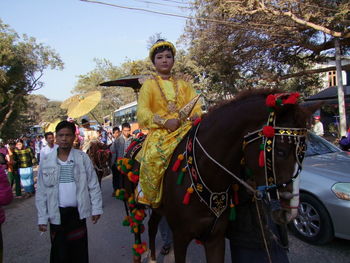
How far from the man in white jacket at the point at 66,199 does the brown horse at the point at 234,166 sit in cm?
86

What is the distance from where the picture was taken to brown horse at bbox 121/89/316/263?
1684mm

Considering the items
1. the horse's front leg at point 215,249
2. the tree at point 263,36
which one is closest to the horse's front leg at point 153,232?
the horse's front leg at point 215,249

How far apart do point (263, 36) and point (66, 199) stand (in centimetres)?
1320

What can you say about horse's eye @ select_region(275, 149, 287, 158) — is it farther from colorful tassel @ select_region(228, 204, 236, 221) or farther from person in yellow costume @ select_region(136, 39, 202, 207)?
person in yellow costume @ select_region(136, 39, 202, 207)

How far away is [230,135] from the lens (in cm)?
201

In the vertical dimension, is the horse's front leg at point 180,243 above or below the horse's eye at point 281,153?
below

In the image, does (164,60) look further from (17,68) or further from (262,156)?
(17,68)

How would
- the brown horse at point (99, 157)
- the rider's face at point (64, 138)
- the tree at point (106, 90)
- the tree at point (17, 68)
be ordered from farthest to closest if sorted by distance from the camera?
the tree at point (106, 90), the tree at point (17, 68), the brown horse at point (99, 157), the rider's face at point (64, 138)

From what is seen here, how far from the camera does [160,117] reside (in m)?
2.69

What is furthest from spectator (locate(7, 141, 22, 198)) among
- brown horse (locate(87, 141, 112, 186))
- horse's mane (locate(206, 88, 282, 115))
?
horse's mane (locate(206, 88, 282, 115))

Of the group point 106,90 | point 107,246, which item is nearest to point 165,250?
point 107,246

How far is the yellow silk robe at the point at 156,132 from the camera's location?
2.53 m

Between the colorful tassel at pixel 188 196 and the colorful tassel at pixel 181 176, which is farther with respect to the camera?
the colorful tassel at pixel 181 176

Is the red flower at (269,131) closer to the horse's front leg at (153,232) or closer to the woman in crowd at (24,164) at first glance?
the horse's front leg at (153,232)
